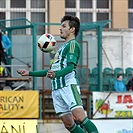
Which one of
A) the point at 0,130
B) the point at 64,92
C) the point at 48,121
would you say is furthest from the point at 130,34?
the point at 64,92

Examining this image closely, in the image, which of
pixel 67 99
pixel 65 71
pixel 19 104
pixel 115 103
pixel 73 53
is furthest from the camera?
pixel 115 103

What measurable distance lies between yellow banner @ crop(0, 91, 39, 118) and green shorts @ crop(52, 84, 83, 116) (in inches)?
374

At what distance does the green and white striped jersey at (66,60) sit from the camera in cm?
976

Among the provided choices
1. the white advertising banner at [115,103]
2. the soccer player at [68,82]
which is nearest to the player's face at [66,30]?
the soccer player at [68,82]

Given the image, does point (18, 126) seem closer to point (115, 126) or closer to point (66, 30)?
point (115, 126)

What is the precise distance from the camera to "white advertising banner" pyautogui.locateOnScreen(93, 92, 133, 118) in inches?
799

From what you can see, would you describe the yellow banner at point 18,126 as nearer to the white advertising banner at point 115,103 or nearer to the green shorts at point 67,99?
the white advertising banner at point 115,103

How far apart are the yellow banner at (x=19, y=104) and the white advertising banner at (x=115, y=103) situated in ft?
6.57

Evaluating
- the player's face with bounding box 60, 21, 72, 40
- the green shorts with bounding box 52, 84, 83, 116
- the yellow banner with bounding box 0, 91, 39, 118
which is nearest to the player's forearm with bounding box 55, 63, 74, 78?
the green shorts with bounding box 52, 84, 83, 116

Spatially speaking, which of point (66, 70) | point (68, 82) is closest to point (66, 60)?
point (66, 70)

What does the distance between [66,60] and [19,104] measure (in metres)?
9.97

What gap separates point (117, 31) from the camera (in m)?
24.4

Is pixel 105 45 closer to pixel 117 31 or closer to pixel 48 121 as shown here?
pixel 117 31

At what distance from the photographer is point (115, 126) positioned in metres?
19.5
